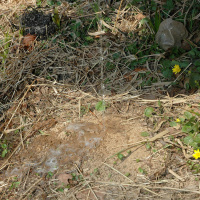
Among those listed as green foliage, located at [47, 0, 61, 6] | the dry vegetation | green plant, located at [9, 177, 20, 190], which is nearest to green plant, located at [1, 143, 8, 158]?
the dry vegetation

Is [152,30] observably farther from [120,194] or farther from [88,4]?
[120,194]

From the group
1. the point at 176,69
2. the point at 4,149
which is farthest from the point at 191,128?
the point at 4,149

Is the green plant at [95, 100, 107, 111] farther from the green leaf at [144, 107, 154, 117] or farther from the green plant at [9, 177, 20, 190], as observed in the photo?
the green plant at [9, 177, 20, 190]

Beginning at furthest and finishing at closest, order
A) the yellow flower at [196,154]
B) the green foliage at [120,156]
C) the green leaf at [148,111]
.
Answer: the green leaf at [148,111] < the green foliage at [120,156] < the yellow flower at [196,154]

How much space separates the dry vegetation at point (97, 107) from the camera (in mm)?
2227

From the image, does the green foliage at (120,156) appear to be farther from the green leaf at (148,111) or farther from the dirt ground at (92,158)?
the green leaf at (148,111)

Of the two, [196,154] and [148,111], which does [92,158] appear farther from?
[196,154]

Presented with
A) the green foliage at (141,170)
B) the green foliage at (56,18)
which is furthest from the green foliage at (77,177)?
the green foliage at (56,18)

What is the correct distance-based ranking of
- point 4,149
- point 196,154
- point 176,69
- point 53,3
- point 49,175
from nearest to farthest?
point 196,154, point 49,175, point 4,149, point 176,69, point 53,3

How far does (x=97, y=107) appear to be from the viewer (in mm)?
2773

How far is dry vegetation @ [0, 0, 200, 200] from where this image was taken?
2.23 meters

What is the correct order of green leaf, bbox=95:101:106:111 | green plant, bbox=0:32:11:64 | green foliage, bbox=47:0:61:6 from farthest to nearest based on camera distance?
green foliage, bbox=47:0:61:6, green plant, bbox=0:32:11:64, green leaf, bbox=95:101:106:111

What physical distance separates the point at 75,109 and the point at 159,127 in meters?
0.87

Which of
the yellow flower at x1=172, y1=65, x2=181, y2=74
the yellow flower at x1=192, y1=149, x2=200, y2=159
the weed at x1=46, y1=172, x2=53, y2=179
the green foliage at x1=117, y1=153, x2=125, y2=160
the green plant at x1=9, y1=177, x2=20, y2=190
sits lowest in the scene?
the green plant at x1=9, y1=177, x2=20, y2=190
